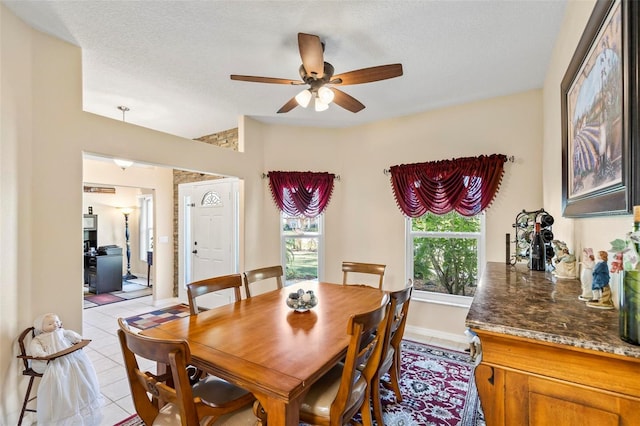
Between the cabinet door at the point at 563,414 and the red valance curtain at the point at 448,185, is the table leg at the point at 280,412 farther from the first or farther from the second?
the red valance curtain at the point at 448,185

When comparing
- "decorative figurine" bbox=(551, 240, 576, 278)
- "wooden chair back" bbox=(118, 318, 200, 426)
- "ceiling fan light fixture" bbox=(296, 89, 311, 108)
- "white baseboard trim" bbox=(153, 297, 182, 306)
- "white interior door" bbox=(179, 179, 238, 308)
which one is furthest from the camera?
"white baseboard trim" bbox=(153, 297, 182, 306)

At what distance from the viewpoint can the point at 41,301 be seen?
7.23ft

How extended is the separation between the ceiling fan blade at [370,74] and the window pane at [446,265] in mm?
2287

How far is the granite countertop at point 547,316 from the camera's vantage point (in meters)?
0.83

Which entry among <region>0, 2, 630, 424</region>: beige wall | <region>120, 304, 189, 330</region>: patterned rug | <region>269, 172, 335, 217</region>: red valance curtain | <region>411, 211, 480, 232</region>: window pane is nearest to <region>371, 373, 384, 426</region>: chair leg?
<region>0, 2, 630, 424</region>: beige wall

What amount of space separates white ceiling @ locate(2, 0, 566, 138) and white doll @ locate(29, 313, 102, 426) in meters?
2.10

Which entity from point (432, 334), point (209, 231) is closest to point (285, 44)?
point (209, 231)

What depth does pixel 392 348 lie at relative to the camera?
7.25ft

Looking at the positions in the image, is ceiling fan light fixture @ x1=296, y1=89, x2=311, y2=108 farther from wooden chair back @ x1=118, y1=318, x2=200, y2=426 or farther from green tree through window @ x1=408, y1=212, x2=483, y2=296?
green tree through window @ x1=408, y1=212, x2=483, y2=296

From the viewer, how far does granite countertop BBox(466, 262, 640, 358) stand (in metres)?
0.83

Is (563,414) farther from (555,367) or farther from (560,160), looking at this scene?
(560,160)

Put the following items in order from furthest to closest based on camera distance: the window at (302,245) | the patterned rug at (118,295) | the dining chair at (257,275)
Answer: the patterned rug at (118,295) < the window at (302,245) < the dining chair at (257,275)

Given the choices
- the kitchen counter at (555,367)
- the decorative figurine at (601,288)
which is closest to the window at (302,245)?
the kitchen counter at (555,367)

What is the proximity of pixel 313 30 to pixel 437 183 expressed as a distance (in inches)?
85.5
